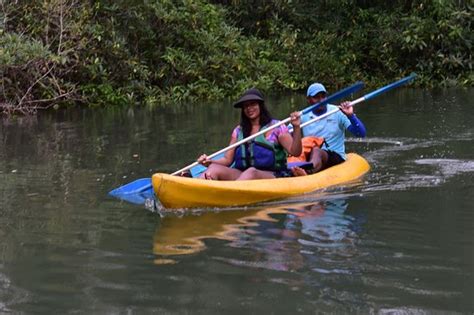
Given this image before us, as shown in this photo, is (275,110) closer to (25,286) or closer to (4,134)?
(4,134)

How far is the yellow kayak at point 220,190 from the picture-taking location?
584 cm

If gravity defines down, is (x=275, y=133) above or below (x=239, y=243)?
above

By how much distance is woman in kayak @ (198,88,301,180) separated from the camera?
6.29 meters

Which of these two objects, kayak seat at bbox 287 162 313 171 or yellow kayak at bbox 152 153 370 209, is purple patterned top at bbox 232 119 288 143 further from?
kayak seat at bbox 287 162 313 171

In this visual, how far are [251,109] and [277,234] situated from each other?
1513mm

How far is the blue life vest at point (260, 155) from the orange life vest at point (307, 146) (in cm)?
66

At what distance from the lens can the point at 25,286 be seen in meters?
4.17

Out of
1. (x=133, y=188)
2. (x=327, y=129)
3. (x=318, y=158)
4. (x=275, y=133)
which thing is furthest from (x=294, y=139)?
(x=133, y=188)

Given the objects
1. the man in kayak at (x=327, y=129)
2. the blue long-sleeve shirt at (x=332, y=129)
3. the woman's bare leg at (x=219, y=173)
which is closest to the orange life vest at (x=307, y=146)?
the man in kayak at (x=327, y=129)

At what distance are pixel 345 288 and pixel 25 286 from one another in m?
1.70

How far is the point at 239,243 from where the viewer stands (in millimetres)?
4953

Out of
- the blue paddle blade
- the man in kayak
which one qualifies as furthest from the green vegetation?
the man in kayak

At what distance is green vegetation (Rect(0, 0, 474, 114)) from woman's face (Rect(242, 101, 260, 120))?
25.9 feet

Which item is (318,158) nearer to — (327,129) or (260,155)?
(327,129)
